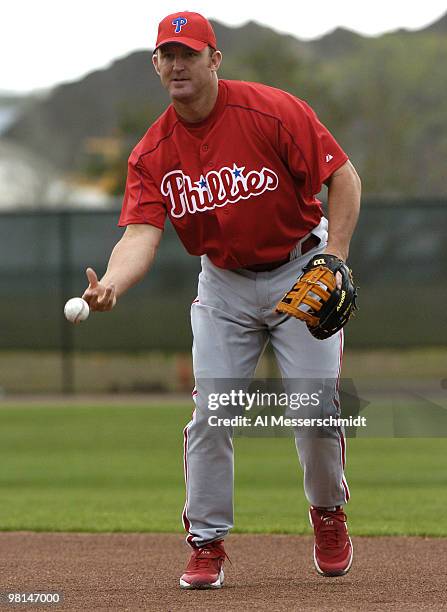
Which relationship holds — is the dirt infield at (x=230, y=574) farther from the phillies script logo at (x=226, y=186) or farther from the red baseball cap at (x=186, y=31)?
the red baseball cap at (x=186, y=31)

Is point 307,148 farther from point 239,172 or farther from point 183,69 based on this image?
point 183,69

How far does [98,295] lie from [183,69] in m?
0.90

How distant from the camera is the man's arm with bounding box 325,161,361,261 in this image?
4.84 m

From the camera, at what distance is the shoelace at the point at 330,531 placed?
5.04 m

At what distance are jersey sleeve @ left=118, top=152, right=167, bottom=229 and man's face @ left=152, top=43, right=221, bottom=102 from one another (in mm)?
375

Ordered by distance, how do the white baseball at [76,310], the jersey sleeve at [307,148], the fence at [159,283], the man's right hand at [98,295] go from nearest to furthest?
the white baseball at [76,310]
the man's right hand at [98,295]
the jersey sleeve at [307,148]
the fence at [159,283]

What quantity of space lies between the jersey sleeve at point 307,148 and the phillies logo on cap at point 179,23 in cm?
50

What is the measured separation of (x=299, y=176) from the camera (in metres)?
4.87

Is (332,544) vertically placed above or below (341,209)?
below

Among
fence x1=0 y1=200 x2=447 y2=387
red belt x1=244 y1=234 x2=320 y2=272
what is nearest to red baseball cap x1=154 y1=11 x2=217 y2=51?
red belt x1=244 y1=234 x2=320 y2=272

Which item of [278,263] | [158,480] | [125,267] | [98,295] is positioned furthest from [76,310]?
[158,480]

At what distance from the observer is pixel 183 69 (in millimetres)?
4707

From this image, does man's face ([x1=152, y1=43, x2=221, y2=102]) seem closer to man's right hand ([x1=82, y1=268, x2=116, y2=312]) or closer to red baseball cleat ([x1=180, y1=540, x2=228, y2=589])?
man's right hand ([x1=82, y1=268, x2=116, y2=312])

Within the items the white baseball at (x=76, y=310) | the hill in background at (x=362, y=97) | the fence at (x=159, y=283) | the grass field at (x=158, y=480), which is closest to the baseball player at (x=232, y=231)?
the white baseball at (x=76, y=310)
